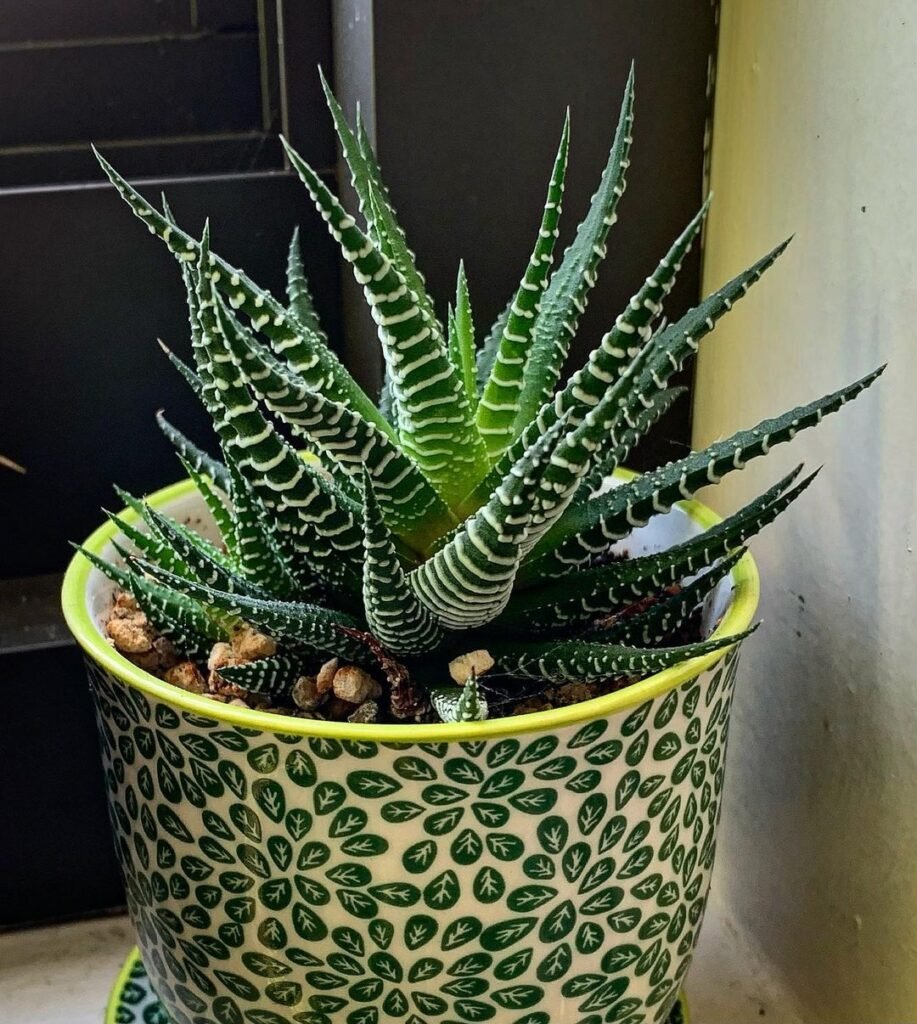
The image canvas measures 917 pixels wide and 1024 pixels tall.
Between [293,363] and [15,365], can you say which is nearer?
[293,363]

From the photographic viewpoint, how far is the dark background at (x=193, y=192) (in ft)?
2.25

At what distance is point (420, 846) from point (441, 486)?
0.50 feet

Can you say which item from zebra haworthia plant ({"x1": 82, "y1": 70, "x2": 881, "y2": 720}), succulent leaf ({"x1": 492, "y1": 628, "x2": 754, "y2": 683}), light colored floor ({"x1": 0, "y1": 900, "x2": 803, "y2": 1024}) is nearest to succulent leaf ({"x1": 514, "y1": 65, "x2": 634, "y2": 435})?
zebra haworthia plant ({"x1": 82, "y1": 70, "x2": 881, "y2": 720})

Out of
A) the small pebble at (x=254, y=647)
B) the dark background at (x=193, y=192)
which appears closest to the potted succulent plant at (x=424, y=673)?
the small pebble at (x=254, y=647)

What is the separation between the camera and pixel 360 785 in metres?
0.46

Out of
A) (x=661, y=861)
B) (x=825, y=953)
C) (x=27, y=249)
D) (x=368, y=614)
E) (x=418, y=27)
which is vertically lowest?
(x=825, y=953)

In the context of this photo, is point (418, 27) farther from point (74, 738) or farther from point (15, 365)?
point (74, 738)

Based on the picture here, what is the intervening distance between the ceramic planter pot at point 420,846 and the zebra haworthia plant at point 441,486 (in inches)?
1.2

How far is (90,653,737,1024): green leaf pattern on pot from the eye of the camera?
0.46 meters

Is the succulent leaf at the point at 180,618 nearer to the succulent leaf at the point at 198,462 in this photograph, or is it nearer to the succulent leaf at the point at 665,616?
the succulent leaf at the point at 198,462

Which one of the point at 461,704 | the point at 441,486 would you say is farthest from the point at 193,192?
the point at 461,704

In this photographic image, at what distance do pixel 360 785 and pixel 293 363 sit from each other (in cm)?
17

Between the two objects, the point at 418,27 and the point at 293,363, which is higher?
the point at 418,27

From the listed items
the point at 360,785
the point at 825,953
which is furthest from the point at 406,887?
the point at 825,953
